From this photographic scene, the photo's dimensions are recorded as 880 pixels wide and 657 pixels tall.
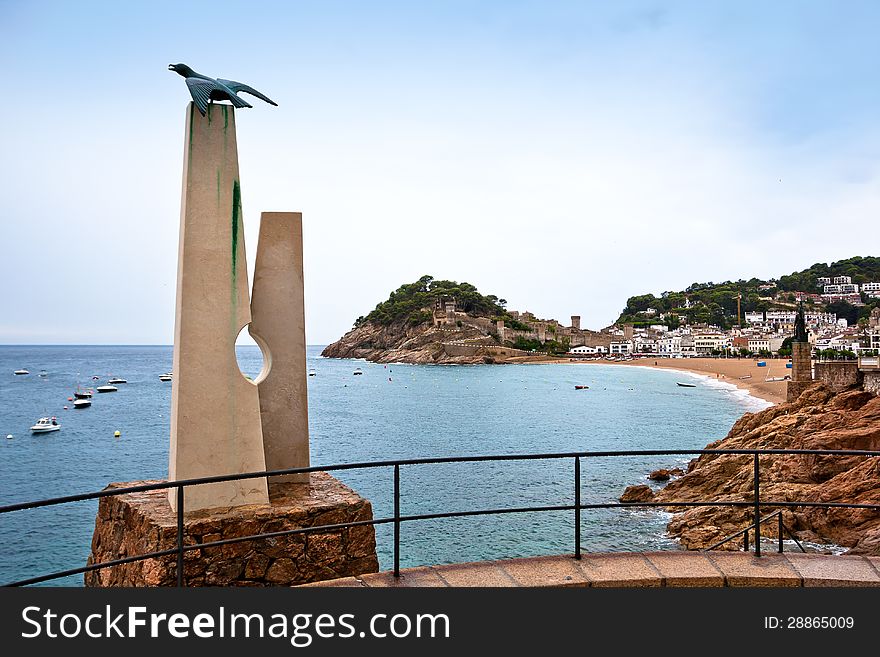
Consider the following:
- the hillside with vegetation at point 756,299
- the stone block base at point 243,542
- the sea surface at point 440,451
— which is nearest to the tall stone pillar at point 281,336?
the stone block base at point 243,542

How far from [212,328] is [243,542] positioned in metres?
2.12

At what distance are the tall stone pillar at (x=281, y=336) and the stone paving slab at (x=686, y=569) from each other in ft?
14.9

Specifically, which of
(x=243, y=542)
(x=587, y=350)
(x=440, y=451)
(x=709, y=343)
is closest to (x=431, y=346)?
(x=587, y=350)

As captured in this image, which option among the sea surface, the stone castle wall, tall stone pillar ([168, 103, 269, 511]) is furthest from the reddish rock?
tall stone pillar ([168, 103, 269, 511])

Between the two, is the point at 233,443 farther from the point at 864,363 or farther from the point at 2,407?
the point at 2,407

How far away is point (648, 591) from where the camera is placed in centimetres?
356

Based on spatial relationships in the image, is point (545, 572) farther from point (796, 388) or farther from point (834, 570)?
point (796, 388)

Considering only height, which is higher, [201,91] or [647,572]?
[201,91]

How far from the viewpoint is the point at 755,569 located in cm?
431

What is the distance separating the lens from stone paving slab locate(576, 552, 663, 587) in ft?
13.2

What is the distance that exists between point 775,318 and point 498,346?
74.7m

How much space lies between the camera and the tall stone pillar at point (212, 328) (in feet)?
21.5

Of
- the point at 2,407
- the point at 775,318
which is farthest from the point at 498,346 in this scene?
the point at 2,407

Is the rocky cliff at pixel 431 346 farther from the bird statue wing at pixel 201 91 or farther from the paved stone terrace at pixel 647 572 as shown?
the paved stone terrace at pixel 647 572
